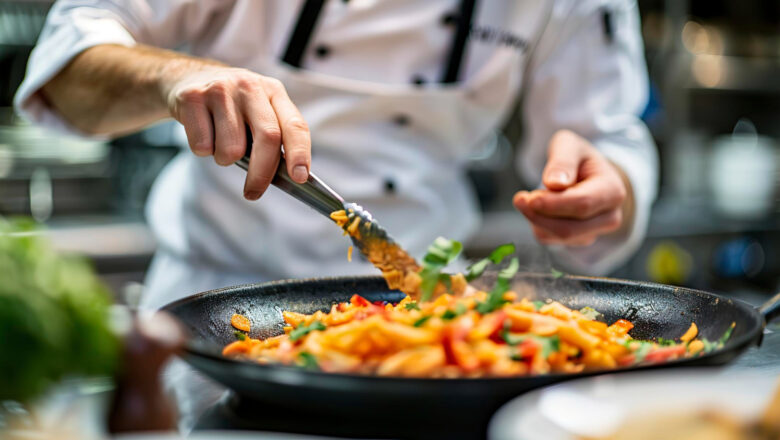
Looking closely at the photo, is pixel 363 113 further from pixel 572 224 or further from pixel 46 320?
pixel 46 320

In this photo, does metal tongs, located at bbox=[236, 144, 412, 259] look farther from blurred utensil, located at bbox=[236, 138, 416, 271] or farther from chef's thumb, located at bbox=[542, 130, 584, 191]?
chef's thumb, located at bbox=[542, 130, 584, 191]

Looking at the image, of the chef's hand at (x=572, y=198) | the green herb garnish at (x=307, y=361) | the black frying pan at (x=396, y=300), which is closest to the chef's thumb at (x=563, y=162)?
the chef's hand at (x=572, y=198)

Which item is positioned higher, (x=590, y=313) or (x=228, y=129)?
(x=228, y=129)

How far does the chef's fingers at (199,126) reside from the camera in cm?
113

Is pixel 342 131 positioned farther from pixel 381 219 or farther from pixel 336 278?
pixel 336 278

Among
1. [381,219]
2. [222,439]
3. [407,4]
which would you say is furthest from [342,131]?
[222,439]

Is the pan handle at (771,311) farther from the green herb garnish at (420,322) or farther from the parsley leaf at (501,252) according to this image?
the green herb garnish at (420,322)

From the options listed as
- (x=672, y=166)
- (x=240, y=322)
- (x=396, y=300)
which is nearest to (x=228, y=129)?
(x=240, y=322)

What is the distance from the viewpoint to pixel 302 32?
1.83 m

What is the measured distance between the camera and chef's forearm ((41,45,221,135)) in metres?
1.40

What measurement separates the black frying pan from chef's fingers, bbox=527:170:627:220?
0.22m

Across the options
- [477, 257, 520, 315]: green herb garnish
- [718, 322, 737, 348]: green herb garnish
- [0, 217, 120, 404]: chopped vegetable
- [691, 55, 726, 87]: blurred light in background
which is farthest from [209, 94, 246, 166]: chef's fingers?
[691, 55, 726, 87]: blurred light in background

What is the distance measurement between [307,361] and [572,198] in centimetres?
77

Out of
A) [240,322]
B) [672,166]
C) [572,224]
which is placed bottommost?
[672,166]
